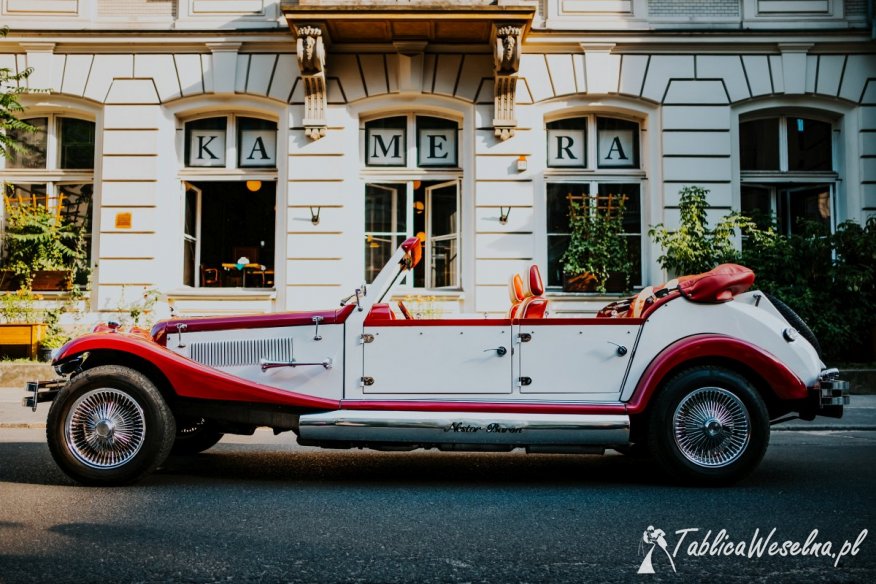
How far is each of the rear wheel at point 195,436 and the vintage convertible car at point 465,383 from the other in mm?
765

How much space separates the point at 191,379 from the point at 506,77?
9145 mm

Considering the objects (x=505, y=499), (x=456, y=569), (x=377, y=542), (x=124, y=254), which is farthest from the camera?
(x=124, y=254)

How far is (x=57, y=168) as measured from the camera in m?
14.1

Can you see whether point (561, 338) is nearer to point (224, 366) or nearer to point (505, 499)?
point (505, 499)

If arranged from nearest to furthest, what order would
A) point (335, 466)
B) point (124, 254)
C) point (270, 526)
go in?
point (270, 526) < point (335, 466) < point (124, 254)

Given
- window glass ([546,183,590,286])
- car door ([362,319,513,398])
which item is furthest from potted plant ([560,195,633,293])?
car door ([362,319,513,398])

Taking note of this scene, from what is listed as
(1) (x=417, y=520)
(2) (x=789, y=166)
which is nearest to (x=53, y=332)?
(1) (x=417, y=520)

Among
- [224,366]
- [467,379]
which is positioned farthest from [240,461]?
[467,379]

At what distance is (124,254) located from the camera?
1346 cm

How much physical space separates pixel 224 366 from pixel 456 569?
9.12ft

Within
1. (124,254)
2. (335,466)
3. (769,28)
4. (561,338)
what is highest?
(769,28)

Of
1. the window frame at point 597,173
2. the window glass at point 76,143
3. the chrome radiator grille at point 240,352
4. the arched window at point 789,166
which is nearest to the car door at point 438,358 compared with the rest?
the chrome radiator grille at point 240,352

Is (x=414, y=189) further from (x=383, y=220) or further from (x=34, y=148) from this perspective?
(x=34, y=148)

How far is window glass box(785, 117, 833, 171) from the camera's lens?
14102mm
